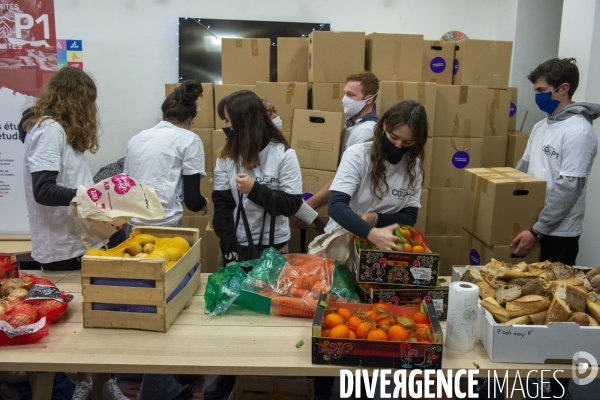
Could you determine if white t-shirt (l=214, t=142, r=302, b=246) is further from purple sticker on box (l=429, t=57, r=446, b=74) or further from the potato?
purple sticker on box (l=429, t=57, r=446, b=74)

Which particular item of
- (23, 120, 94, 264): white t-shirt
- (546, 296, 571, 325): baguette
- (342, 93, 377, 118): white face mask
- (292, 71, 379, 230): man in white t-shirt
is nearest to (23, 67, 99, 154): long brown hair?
(23, 120, 94, 264): white t-shirt

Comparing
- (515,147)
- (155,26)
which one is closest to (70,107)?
(155,26)

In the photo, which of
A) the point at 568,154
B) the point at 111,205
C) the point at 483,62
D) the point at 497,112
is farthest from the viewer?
the point at 497,112

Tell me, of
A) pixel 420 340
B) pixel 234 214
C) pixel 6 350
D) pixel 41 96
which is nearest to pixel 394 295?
pixel 420 340

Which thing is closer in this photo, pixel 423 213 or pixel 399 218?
pixel 399 218

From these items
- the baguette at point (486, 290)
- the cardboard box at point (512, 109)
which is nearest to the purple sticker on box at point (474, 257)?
the baguette at point (486, 290)

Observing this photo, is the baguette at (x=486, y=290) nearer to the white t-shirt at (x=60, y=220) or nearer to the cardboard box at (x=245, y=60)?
the white t-shirt at (x=60, y=220)

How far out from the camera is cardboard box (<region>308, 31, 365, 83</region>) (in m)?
3.27

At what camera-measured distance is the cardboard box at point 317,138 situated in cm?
300

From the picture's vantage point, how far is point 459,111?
10.9 ft

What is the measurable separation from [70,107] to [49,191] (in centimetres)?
37

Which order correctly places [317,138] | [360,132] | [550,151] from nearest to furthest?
[550,151] < [360,132] < [317,138]

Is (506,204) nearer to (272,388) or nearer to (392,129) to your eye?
(392,129)

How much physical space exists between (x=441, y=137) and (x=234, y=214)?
5.82ft
